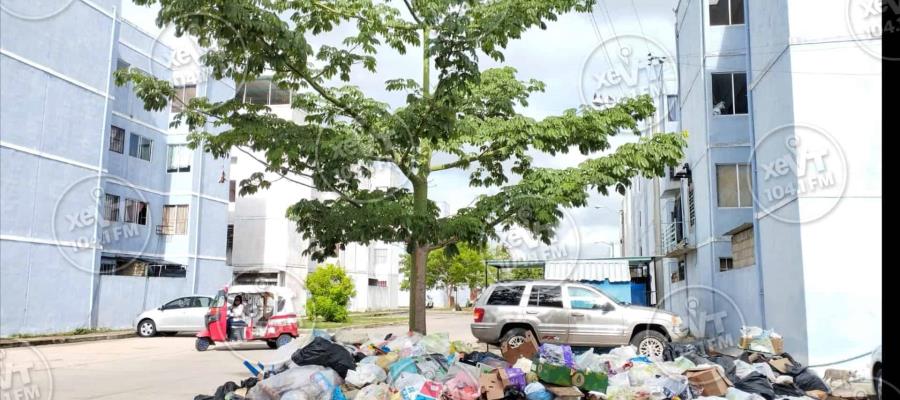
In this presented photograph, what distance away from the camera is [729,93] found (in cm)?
2094

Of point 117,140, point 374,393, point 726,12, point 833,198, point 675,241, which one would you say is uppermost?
point 726,12

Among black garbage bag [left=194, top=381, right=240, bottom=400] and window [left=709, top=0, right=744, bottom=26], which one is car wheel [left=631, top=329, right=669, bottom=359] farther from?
window [left=709, top=0, right=744, bottom=26]

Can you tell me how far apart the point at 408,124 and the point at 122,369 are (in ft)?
31.1

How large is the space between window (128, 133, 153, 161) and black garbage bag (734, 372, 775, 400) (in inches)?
1067

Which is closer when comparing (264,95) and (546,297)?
(546,297)

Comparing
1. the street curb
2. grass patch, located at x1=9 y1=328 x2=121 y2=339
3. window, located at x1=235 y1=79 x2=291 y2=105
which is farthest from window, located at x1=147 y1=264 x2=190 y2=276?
window, located at x1=235 y1=79 x2=291 y2=105

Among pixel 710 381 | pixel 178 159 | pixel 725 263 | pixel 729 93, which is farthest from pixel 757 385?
pixel 178 159

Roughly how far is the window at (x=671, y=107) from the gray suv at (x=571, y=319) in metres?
18.5

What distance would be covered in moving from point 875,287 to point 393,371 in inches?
337

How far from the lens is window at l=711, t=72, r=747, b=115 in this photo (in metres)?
20.7

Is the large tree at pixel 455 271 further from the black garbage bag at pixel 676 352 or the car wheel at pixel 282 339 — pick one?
the black garbage bag at pixel 676 352

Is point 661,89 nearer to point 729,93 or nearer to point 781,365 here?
point 729,93

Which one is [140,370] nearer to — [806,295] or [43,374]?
[43,374]
